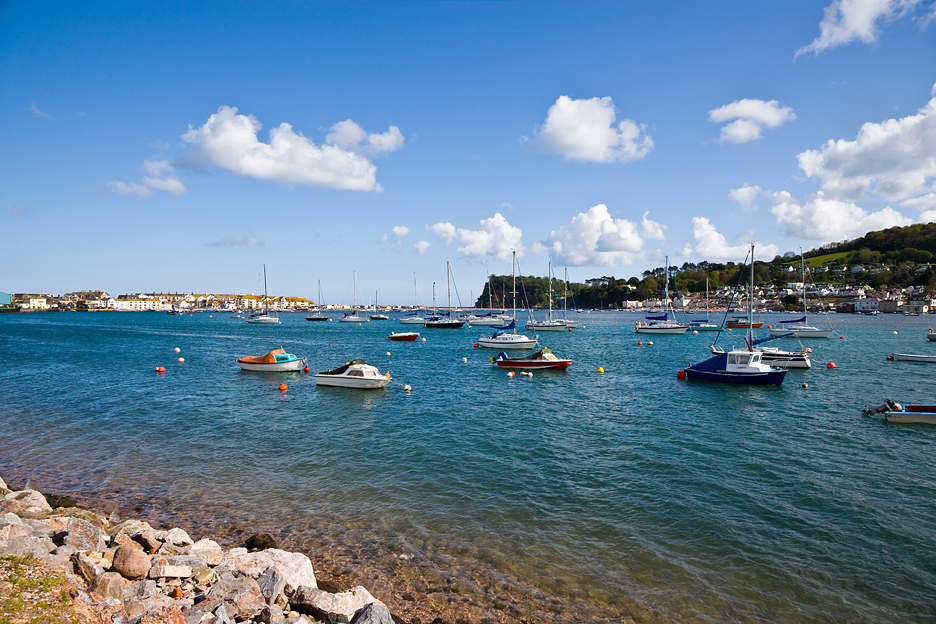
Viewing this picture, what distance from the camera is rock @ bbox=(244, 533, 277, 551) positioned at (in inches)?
432

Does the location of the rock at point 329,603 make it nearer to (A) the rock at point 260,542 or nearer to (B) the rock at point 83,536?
(A) the rock at point 260,542

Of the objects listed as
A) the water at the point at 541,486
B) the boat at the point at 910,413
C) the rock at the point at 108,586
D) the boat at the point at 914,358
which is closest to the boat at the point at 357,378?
the water at the point at 541,486

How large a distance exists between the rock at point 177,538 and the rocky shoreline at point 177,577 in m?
0.02

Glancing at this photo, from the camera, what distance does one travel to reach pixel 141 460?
1803 centimetres

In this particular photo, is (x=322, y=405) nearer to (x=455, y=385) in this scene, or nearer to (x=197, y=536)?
(x=455, y=385)

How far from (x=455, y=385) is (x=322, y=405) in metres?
10.2

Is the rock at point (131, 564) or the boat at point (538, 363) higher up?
the rock at point (131, 564)

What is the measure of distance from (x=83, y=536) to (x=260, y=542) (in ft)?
11.2

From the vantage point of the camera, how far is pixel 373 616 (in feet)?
25.4

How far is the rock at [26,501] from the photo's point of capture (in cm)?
1162

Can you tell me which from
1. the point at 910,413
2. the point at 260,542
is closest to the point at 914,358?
the point at 910,413

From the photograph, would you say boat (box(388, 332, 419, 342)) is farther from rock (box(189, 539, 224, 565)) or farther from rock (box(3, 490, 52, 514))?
rock (box(189, 539, 224, 565))

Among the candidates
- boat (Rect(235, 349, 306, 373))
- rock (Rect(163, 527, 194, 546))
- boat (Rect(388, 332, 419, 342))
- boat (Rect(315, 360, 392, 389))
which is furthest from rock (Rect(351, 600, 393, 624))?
boat (Rect(388, 332, 419, 342))

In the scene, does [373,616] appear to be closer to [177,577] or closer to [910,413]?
[177,577]
